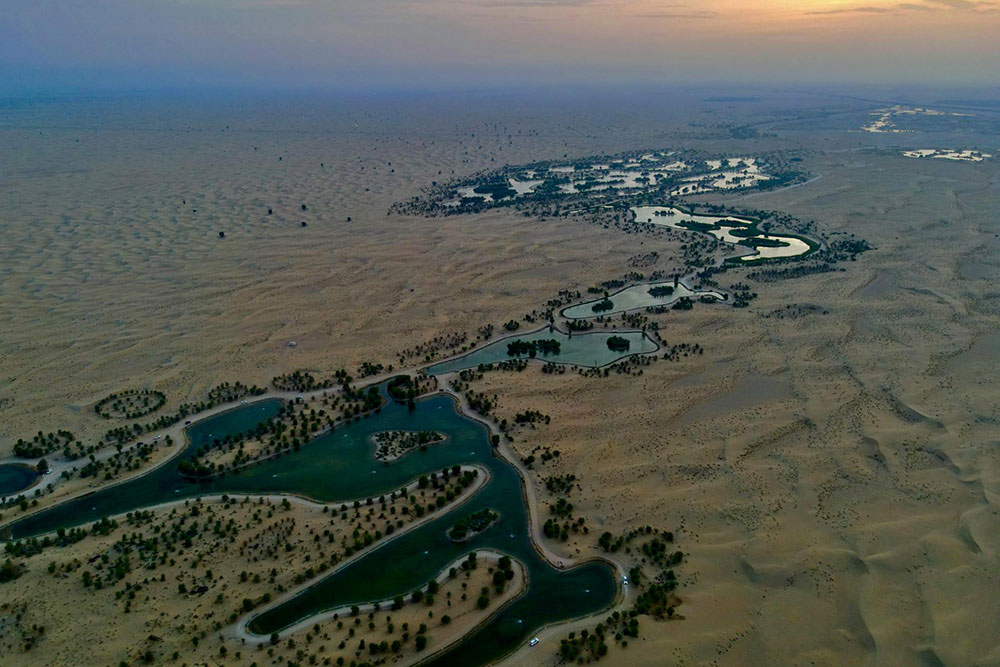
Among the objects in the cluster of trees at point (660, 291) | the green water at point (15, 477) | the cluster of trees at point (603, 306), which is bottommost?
the green water at point (15, 477)

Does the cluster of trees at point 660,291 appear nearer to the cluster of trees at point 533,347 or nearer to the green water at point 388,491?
the cluster of trees at point 533,347

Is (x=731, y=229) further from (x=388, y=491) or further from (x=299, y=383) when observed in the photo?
(x=388, y=491)

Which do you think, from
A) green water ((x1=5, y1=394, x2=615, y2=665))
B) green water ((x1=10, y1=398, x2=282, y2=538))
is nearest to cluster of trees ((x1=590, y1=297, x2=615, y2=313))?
green water ((x1=5, y1=394, x2=615, y2=665))

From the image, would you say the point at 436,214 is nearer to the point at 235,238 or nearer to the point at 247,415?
the point at 235,238

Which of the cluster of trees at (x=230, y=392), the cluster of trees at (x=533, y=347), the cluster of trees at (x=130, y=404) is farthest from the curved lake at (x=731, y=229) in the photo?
the cluster of trees at (x=130, y=404)

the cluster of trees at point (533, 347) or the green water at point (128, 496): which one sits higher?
the cluster of trees at point (533, 347)
